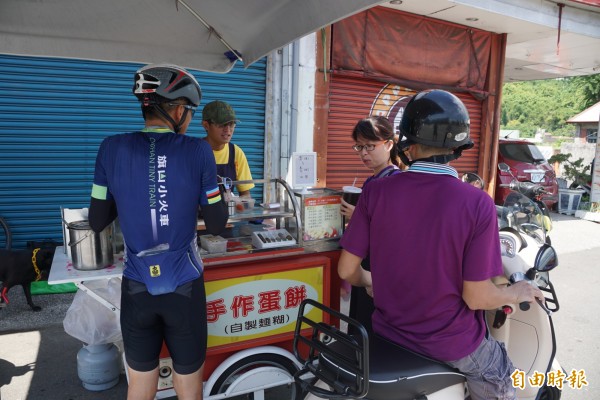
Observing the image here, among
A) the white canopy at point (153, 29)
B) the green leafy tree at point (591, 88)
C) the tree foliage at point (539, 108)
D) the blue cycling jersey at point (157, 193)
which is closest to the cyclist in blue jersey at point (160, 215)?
the blue cycling jersey at point (157, 193)

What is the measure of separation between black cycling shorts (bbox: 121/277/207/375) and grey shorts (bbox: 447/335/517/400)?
117cm

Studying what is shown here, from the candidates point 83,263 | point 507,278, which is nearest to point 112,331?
point 83,263

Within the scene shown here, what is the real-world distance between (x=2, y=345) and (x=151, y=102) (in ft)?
9.90

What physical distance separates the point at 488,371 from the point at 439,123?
1.00 m

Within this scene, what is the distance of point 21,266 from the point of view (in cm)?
421

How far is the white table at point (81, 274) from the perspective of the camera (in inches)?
90.8

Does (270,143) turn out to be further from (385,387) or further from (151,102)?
(385,387)

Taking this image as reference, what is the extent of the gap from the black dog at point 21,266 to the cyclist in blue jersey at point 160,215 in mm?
2579

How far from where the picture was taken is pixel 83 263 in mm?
2389

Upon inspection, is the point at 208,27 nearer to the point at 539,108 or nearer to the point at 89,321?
the point at 89,321

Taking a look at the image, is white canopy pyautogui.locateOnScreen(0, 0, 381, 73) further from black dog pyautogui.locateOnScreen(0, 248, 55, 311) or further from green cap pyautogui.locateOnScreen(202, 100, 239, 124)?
black dog pyautogui.locateOnScreen(0, 248, 55, 311)

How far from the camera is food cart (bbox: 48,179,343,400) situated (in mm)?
2533

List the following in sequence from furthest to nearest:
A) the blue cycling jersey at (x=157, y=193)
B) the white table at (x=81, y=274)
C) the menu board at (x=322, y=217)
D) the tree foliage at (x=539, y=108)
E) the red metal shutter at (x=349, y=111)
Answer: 1. the tree foliage at (x=539, y=108)
2. the red metal shutter at (x=349, y=111)
3. the menu board at (x=322, y=217)
4. the white table at (x=81, y=274)
5. the blue cycling jersey at (x=157, y=193)

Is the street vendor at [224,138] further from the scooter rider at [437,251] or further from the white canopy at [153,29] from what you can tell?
the scooter rider at [437,251]
